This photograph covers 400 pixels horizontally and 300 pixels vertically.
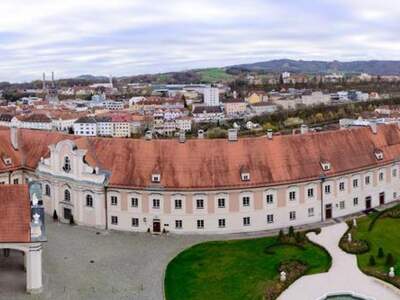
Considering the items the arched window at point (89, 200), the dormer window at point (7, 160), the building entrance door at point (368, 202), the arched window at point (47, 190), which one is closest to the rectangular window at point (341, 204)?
the building entrance door at point (368, 202)

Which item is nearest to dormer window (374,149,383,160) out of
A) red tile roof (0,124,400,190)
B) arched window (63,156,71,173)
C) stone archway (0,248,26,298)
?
red tile roof (0,124,400,190)

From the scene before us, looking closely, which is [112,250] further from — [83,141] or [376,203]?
[376,203]

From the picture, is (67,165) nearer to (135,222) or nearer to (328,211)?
(135,222)

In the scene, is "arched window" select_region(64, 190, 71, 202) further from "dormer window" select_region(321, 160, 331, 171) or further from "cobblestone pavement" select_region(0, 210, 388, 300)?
"dormer window" select_region(321, 160, 331, 171)

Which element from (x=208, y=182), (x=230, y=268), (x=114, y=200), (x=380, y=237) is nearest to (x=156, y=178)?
(x=114, y=200)

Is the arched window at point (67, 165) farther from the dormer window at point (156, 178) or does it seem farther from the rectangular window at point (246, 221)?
the rectangular window at point (246, 221)

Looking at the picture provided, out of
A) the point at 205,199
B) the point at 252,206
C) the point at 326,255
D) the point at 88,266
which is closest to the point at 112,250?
the point at 88,266
